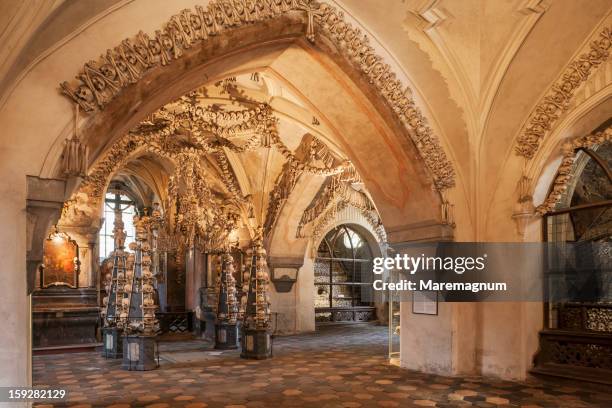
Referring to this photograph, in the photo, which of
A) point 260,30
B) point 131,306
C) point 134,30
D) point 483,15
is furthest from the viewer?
point 131,306

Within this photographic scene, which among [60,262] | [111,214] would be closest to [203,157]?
[60,262]

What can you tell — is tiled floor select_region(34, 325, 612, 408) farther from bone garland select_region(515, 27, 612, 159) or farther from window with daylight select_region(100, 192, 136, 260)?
window with daylight select_region(100, 192, 136, 260)

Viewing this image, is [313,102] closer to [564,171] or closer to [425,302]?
[425,302]

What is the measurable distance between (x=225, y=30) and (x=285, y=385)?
3.88m

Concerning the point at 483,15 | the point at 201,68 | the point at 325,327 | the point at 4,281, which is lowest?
the point at 325,327

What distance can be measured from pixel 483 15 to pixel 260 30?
2.80 meters

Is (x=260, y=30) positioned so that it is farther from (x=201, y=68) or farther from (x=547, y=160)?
(x=547, y=160)

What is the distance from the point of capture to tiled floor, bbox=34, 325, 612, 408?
554 cm

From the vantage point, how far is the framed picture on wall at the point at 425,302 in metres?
7.22

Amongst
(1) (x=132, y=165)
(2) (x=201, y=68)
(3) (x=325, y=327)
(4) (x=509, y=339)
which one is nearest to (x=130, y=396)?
(2) (x=201, y=68)

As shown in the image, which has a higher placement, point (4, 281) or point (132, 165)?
point (132, 165)

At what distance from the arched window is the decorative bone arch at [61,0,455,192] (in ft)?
28.3

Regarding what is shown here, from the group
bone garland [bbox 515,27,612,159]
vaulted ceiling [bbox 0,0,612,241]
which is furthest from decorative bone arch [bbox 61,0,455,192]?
bone garland [bbox 515,27,612,159]

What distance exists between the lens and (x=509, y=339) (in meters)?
6.79
